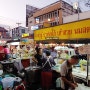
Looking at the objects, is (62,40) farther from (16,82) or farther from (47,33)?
(16,82)

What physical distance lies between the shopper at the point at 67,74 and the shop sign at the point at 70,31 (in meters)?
1.03

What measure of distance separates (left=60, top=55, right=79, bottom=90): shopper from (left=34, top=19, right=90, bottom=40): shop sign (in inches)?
40.4

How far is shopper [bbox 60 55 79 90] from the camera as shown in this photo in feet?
15.3

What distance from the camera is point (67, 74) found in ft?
15.7

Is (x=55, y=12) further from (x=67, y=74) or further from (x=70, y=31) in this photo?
(x=70, y=31)

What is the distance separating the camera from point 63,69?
4.70m

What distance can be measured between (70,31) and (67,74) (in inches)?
68.3

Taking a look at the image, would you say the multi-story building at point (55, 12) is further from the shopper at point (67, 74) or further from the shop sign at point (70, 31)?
the shop sign at point (70, 31)

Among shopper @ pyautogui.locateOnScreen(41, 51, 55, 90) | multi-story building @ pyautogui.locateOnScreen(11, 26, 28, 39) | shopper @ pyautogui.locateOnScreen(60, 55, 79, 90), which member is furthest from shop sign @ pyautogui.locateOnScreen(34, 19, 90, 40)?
multi-story building @ pyautogui.locateOnScreen(11, 26, 28, 39)

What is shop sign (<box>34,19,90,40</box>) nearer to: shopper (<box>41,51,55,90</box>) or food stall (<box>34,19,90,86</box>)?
food stall (<box>34,19,90,86</box>)

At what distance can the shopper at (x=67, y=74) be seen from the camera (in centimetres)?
465

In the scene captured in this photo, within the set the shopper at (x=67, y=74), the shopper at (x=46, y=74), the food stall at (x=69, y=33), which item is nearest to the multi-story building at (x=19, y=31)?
the shopper at (x=46, y=74)

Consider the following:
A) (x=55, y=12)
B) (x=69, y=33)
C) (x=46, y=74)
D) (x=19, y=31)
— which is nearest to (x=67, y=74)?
(x=69, y=33)

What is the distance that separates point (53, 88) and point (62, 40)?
3.48m
